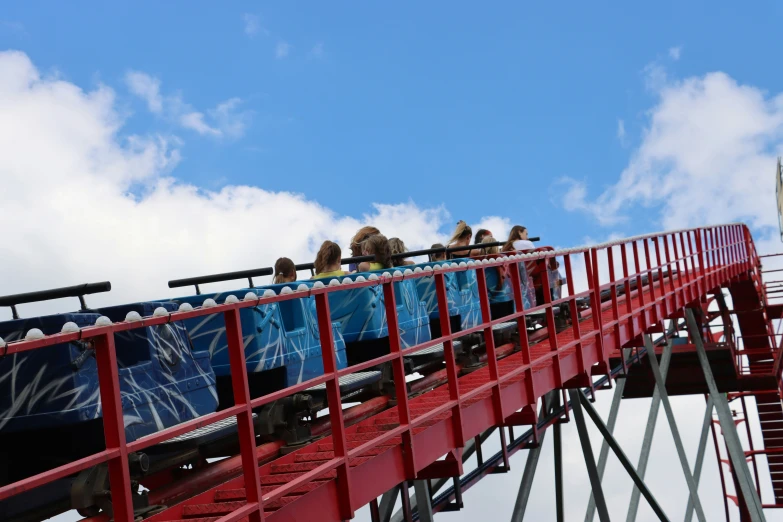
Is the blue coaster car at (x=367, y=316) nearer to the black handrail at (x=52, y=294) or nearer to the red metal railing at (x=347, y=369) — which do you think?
the red metal railing at (x=347, y=369)

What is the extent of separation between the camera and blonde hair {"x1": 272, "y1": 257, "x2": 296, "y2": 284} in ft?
24.6

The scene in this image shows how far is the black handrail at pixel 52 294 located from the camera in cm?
513

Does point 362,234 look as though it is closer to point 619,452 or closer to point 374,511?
point 374,511

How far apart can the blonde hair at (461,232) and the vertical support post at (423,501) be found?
14.8ft

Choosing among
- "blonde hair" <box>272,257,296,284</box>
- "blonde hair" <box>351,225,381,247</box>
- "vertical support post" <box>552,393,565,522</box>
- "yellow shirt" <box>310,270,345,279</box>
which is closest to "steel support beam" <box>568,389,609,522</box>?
"vertical support post" <box>552,393,565,522</box>

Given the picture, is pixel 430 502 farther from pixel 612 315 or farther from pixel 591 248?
pixel 612 315

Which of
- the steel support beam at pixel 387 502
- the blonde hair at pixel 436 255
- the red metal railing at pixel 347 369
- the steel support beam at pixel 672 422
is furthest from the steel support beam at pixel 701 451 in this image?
the steel support beam at pixel 387 502

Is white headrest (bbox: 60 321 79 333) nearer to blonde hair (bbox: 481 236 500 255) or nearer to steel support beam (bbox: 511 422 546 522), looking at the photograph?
steel support beam (bbox: 511 422 546 522)

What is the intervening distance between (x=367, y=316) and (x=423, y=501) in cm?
166

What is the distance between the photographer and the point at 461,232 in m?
10.9

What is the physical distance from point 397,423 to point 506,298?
5.14m

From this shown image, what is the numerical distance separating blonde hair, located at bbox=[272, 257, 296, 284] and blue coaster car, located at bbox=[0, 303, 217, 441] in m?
2.11

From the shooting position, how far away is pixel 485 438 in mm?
9523

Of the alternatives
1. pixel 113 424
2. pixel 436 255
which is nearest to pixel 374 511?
pixel 113 424
